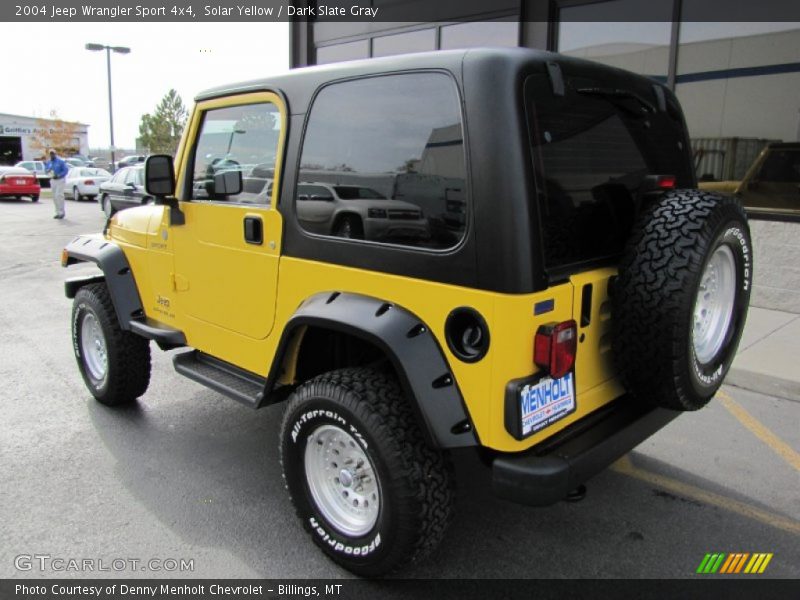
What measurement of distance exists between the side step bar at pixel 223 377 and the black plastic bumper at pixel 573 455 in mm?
1305

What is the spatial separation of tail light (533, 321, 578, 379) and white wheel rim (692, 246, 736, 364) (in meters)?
0.69

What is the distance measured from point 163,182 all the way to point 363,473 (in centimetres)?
199

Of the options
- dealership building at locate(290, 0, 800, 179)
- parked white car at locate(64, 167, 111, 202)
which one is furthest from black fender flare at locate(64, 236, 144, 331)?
parked white car at locate(64, 167, 111, 202)

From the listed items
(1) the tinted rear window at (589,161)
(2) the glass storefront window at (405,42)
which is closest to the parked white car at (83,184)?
(2) the glass storefront window at (405,42)

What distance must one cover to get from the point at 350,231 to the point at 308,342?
0.60 meters

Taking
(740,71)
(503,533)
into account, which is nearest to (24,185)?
(740,71)

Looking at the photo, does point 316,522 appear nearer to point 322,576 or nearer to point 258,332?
point 322,576

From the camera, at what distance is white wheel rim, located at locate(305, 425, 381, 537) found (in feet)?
8.56

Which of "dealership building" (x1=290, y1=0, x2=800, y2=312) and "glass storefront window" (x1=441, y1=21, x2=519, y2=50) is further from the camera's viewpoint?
"glass storefront window" (x1=441, y1=21, x2=519, y2=50)

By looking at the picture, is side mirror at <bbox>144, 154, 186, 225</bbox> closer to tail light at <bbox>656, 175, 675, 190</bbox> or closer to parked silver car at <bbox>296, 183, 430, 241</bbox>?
parked silver car at <bbox>296, 183, 430, 241</bbox>

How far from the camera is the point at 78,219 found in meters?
17.5

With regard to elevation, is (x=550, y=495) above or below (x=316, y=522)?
above

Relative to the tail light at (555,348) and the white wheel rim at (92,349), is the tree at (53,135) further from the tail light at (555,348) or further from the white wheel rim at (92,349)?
the tail light at (555,348)

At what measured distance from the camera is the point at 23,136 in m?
61.0
